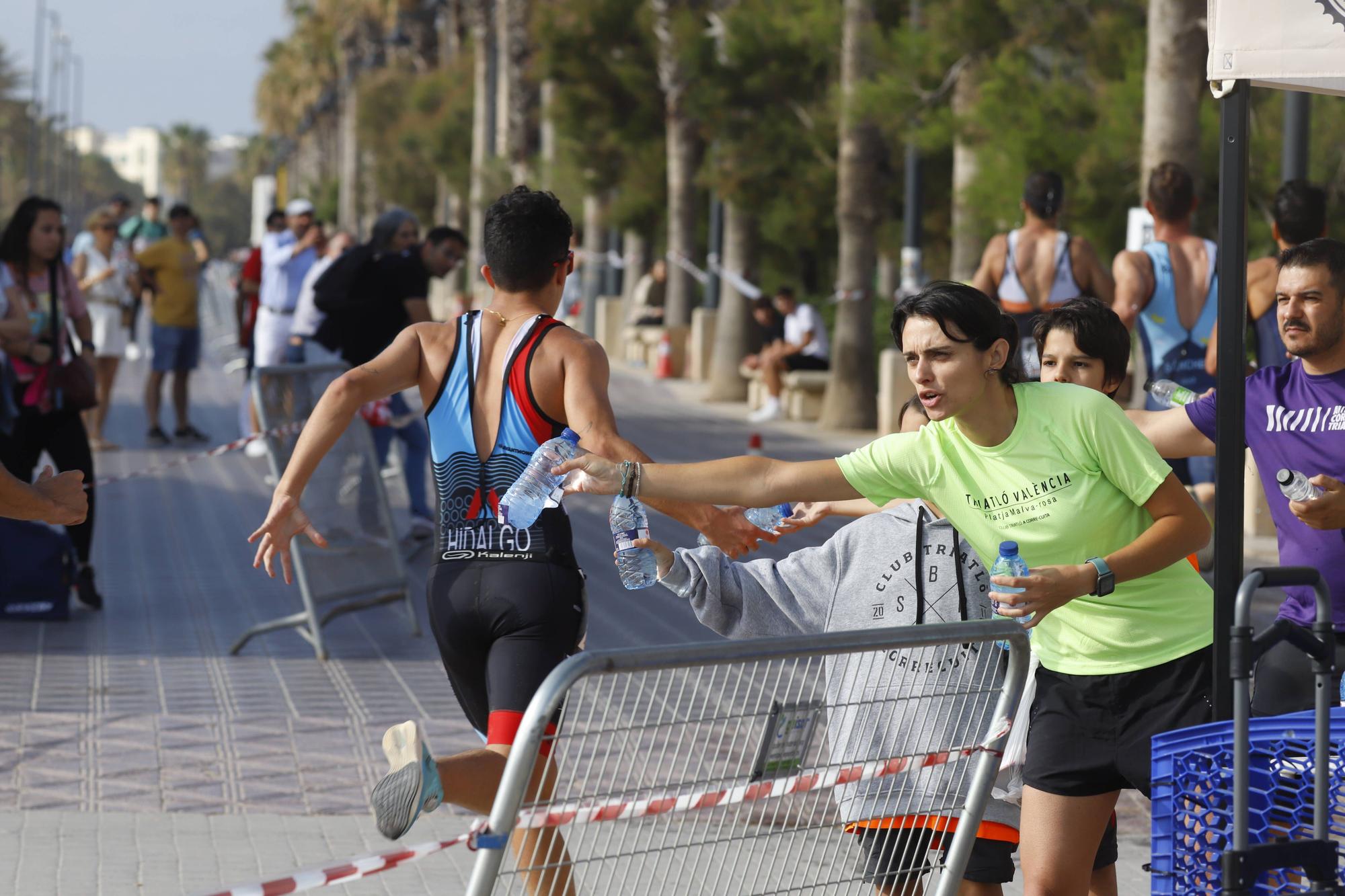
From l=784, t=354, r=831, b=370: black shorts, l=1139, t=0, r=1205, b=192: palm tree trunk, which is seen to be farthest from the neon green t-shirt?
l=784, t=354, r=831, b=370: black shorts

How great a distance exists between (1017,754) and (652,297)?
24.8 metres

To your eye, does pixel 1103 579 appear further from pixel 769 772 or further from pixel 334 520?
pixel 334 520

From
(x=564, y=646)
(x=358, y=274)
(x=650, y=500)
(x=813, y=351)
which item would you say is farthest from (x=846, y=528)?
(x=813, y=351)

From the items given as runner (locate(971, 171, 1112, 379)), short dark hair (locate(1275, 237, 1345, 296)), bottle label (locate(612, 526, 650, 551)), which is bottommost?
bottle label (locate(612, 526, 650, 551))

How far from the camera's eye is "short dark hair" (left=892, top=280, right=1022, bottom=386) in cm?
351

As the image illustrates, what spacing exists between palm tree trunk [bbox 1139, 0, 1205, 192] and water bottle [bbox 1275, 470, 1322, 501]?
25.6ft

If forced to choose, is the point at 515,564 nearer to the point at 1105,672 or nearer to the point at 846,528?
the point at 846,528

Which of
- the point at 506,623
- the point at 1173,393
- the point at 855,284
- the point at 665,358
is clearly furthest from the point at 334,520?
the point at 665,358

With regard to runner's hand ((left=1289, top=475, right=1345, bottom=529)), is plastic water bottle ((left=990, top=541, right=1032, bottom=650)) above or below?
below

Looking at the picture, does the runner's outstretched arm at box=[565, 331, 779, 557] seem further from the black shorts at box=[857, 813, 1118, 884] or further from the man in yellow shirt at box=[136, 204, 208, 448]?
the man in yellow shirt at box=[136, 204, 208, 448]

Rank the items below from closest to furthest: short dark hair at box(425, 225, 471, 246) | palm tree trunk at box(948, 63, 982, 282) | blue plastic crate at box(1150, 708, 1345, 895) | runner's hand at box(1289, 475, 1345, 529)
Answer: blue plastic crate at box(1150, 708, 1345, 895) < runner's hand at box(1289, 475, 1345, 529) < short dark hair at box(425, 225, 471, 246) < palm tree trunk at box(948, 63, 982, 282)

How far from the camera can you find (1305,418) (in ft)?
13.6

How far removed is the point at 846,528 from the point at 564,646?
2.58ft

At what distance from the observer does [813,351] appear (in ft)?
64.1
